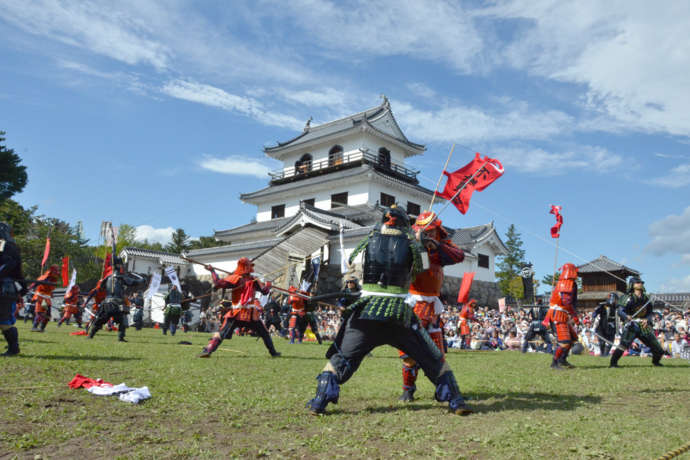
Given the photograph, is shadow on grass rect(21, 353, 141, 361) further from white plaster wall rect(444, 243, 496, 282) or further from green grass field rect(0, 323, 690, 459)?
white plaster wall rect(444, 243, 496, 282)

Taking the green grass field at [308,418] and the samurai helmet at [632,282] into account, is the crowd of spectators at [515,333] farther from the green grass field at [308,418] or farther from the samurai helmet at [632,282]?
the green grass field at [308,418]

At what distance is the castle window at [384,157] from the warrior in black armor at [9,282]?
3383 cm

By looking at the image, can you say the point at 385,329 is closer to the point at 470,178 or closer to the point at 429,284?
the point at 429,284

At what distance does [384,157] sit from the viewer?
134ft

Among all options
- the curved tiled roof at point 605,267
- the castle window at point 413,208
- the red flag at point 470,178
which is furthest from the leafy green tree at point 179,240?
the red flag at point 470,178

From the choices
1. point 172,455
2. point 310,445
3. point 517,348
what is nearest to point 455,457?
point 310,445

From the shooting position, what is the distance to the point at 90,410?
4.59 metres

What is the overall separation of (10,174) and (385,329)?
35191 mm

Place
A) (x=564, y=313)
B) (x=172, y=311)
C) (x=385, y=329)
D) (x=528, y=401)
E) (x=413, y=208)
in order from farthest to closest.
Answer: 1. (x=413, y=208)
2. (x=172, y=311)
3. (x=564, y=313)
4. (x=528, y=401)
5. (x=385, y=329)

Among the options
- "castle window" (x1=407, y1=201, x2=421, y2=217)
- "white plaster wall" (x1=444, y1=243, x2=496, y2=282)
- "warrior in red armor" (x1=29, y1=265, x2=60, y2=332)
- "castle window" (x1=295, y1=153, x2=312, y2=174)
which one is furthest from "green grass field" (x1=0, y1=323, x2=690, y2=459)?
"castle window" (x1=295, y1=153, x2=312, y2=174)

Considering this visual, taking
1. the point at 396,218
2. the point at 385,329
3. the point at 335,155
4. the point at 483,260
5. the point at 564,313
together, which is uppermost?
the point at 335,155

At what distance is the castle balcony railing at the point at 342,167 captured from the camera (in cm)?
3838

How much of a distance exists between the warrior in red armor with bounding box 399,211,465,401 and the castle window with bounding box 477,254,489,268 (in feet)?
97.7

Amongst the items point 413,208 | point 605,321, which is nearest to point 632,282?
point 605,321
